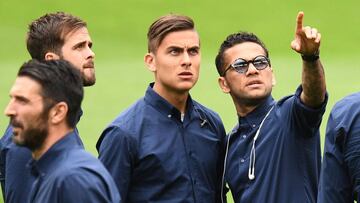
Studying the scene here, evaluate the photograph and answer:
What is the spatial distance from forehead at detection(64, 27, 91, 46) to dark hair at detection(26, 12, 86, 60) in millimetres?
16

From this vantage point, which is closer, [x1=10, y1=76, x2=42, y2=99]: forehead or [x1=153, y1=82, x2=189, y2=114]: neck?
[x1=10, y1=76, x2=42, y2=99]: forehead

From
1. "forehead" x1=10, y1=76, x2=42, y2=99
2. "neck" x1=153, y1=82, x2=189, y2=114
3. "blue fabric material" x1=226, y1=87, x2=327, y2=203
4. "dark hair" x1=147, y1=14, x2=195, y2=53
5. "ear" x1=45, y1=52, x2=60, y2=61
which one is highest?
→ "dark hair" x1=147, y1=14, x2=195, y2=53

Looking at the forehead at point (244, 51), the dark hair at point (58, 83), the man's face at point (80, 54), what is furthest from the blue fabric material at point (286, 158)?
the dark hair at point (58, 83)

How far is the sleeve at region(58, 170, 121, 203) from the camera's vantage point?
14.1 feet

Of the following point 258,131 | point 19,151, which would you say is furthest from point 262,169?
point 19,151

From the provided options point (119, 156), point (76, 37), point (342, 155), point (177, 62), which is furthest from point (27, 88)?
point (76, 37)

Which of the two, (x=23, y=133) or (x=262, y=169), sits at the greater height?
(x=23, y=133)

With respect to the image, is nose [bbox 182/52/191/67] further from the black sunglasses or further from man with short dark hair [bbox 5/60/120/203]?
man with short dark hair [bbox 5/60/120/203]

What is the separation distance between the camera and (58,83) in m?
4.59

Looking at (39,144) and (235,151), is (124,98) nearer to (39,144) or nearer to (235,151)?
(235,151)

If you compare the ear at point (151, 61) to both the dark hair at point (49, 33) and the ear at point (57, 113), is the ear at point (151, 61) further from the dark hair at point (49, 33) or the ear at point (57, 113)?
the ear at point (57, 113)

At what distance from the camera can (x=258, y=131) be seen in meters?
5.69

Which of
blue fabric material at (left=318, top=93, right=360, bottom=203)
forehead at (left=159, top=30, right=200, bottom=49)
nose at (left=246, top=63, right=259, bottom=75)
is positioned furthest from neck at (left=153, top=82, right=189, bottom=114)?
blue fabric material at (left=318, top=93, right=360, bottom=203)

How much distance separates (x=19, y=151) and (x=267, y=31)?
6175 millimetres
